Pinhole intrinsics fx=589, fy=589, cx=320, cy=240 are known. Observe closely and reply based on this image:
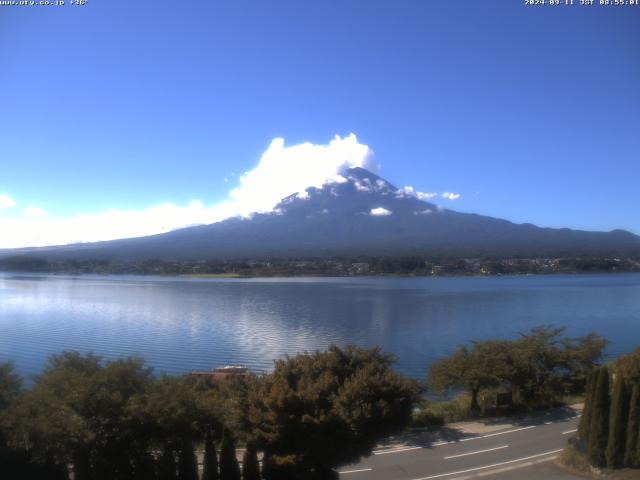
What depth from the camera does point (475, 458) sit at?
30.3 ft

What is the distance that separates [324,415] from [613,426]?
4.23 metres

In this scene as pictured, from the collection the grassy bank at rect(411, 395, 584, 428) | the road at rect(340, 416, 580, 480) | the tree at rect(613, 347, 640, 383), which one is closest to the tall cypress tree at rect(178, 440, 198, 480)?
the road at rect(340, 416, 580, 480)

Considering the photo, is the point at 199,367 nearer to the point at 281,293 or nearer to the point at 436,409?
the point at 436,409

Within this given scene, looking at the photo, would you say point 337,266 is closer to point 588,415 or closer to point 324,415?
point 588,415

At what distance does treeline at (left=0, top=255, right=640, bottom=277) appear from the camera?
76.3 metres

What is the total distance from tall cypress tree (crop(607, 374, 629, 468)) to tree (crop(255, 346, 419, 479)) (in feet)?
9.59

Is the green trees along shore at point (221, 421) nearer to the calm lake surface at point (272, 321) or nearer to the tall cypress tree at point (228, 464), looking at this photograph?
the tall cypress tree at point (228, 464)

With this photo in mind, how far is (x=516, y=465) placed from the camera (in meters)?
8.84

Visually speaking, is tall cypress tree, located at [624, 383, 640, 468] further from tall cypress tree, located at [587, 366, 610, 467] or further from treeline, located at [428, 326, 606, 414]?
treeline, located at [428, 326, 606, 414]

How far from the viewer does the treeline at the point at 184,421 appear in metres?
6.40

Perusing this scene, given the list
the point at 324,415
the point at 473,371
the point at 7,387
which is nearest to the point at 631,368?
the point at 473,371

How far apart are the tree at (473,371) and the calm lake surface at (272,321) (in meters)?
5.31

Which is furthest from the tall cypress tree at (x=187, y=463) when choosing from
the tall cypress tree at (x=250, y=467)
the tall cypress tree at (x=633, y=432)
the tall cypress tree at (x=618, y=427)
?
the tall cypress tree at (x=633, y=432)

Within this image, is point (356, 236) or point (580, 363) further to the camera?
point (356, 236)
